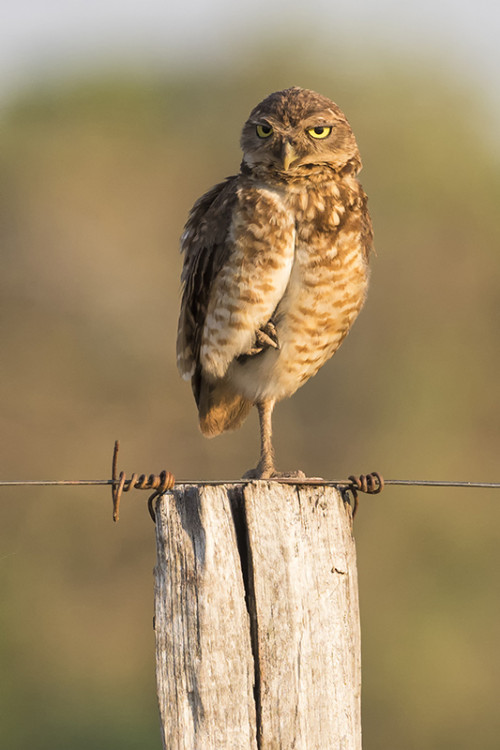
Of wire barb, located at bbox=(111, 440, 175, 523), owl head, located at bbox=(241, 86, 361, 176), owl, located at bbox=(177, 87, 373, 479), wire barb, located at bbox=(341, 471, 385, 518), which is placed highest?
owl head, located at bbox=(241, 86, 361, 176)

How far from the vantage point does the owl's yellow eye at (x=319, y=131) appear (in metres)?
3.83

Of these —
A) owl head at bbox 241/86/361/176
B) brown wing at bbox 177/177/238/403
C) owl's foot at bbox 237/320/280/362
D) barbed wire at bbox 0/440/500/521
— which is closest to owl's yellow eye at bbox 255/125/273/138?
owl head at bbox 241/86/361/176

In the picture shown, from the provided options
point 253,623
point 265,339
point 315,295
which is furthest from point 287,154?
point 253,623

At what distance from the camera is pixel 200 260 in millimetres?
4094

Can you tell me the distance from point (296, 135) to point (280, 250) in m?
0.41

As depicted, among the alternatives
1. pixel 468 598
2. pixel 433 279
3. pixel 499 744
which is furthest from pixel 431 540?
pixel 433 279

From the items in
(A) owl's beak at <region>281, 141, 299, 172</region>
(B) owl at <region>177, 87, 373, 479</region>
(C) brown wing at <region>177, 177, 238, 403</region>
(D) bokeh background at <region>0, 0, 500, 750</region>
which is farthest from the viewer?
(D) bokeh background at <region>0, 0, 500, 750</region>

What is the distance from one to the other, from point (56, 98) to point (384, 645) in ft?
23.9

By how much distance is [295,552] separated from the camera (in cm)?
259

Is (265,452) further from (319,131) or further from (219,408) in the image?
(319,131)

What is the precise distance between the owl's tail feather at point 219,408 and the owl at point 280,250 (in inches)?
5.9

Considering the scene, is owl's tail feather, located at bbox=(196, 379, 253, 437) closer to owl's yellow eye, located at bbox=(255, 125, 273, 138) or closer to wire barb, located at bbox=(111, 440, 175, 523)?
owl's yellow eye, located at bbox=(255, 125, 273, 138)

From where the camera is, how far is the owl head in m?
3.81

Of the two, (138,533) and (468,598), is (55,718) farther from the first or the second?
(468,598)
